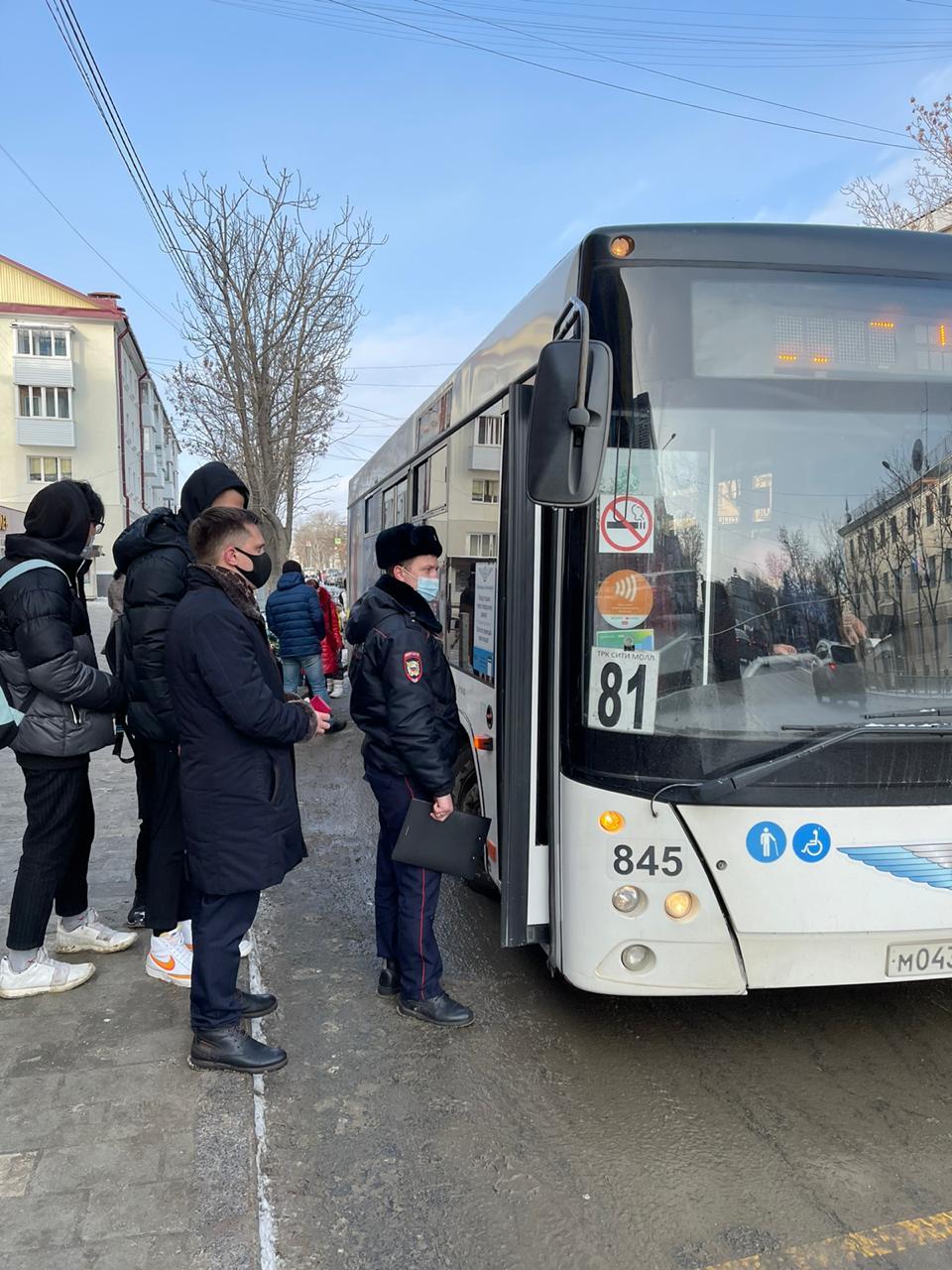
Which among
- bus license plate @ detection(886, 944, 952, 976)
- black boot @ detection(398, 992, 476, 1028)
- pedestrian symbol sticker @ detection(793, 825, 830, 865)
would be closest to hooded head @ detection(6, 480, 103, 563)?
black boot @ detection(398, 992, 476, 1028)

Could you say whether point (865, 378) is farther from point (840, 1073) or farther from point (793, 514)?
point (840, 1073)

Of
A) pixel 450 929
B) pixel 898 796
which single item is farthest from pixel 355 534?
pixel 898 796

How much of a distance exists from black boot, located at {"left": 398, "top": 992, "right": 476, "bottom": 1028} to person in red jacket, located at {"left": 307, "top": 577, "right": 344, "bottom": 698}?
24.6 ft

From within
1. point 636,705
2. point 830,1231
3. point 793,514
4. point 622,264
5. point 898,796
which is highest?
point 622,264

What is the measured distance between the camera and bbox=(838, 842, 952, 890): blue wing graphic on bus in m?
2.96

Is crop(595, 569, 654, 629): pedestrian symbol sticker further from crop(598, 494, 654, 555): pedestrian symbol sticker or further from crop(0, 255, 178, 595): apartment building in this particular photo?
crop(0, 255, 178, 595): apartment building

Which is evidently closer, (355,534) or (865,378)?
(865,378)

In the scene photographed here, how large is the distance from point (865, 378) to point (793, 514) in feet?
1.78

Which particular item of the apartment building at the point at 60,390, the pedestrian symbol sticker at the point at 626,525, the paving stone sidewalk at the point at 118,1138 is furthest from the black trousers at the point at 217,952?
the apartment building at the point at 60,390

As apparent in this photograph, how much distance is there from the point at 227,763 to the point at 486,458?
190 centimetres

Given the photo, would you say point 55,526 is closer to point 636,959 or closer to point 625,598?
point 625,598

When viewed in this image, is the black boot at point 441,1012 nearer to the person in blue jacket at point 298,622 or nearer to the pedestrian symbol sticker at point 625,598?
the pedestrian symbol sticker at point 625,598

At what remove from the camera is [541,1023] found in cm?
380

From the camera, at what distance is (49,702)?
151 inches
